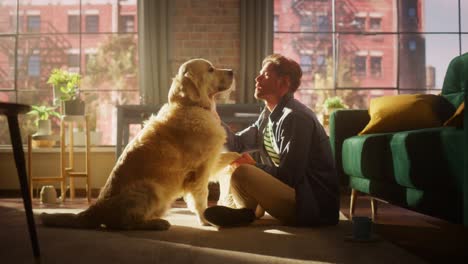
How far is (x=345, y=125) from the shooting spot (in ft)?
14.0

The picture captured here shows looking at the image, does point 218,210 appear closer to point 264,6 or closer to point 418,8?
point 264,6

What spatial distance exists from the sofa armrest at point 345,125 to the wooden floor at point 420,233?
446 mm

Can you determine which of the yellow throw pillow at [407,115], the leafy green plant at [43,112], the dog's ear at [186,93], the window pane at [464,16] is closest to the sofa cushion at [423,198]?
the yellow throw pillow at [407,115]

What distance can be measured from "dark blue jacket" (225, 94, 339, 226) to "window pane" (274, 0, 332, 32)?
9.59ft

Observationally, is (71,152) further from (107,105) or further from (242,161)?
(242,161)

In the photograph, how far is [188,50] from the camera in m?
5.90

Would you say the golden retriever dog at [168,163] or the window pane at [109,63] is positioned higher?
the window pane at [109,63]

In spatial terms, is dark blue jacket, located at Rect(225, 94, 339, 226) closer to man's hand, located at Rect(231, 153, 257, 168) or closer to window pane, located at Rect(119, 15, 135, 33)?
man's hand, located at Rect(231, 153, 257, 168)

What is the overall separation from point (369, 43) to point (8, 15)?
3.86 metres

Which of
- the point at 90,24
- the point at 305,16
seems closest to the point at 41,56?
the point at 90,24

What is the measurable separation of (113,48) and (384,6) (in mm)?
2893

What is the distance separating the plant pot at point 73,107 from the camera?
552cm

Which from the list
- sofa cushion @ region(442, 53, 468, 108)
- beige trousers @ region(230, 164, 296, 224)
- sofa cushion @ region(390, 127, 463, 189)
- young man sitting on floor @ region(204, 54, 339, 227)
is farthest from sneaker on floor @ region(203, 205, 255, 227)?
sofa cushion @ region(442, 53, 468, 108)

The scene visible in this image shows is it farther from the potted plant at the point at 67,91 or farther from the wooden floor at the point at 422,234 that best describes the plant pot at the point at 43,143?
the wooden floor at the point at 422,234
